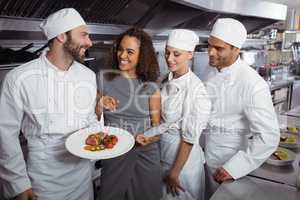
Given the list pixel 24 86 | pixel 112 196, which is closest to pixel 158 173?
pixel 112 196

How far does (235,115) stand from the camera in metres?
1.26

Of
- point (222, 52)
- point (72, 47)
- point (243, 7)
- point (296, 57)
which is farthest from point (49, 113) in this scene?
point (296, 57)

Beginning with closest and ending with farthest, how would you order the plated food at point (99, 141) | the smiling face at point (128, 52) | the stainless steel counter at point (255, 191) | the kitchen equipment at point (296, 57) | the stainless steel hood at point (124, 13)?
the stainless steel counter at point (255, 191) → the plated food at point (99, 141) → the smiling face at point (128, 52) → the stainless steel hood at point (124, 13) → the kitchen equipment at point (296, 57)

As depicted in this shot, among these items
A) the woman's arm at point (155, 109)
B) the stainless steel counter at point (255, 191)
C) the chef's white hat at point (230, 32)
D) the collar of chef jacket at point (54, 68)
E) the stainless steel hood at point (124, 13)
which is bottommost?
the stainless steel counter at point (255, 191)

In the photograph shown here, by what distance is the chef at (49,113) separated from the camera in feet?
3.34

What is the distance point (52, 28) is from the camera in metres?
1.08

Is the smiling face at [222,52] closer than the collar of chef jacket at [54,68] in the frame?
No

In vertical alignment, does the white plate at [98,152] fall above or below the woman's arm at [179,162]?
above

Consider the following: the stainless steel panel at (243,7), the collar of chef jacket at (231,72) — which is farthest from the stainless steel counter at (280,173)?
the stainless steel panel at (243,7)

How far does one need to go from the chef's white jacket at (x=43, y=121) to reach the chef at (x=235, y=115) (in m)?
0.62

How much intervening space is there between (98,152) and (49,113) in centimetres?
26

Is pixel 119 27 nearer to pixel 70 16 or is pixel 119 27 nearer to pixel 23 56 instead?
pixel 23 56

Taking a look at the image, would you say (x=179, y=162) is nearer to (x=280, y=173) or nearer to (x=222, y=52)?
(x=280, y=173)

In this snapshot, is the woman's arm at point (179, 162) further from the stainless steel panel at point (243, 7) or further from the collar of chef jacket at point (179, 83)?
the stainless steel panel at point (243, 7)
